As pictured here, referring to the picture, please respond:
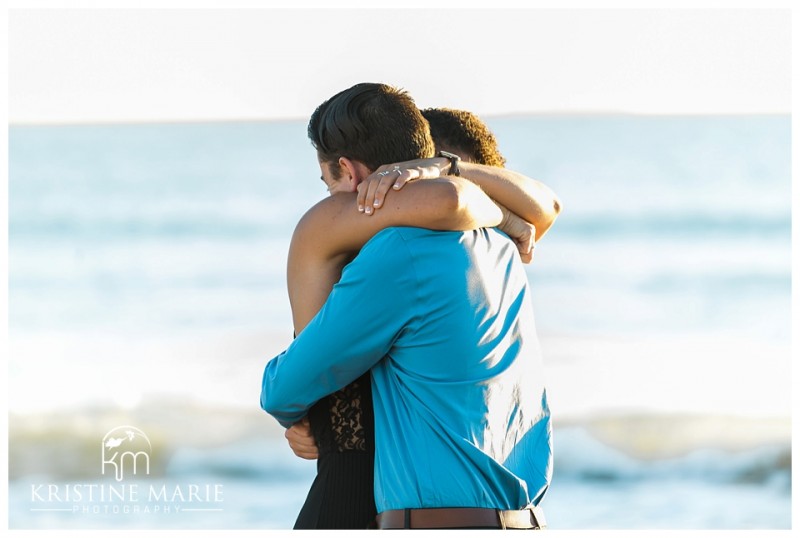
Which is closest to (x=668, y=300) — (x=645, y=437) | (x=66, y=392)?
(x=645, y=437)

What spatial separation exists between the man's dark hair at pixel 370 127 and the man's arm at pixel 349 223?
0.36ft

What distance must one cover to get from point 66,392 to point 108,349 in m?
1.32

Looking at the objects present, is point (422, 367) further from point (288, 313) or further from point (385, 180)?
point (288, 313)

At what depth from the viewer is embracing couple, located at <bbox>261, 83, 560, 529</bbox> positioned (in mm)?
1981

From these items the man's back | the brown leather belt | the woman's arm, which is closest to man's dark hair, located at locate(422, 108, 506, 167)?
the woman's arm

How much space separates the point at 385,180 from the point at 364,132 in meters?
0.18

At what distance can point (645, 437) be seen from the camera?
9.23 m

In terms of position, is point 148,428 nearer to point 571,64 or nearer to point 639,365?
point 639,365

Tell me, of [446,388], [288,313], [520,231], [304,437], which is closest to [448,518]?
[446,388]

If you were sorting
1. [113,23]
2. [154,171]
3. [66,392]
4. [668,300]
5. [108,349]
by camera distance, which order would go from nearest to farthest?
[66,392]
[108,349]
[113,23]
[668,300]
[154,171]

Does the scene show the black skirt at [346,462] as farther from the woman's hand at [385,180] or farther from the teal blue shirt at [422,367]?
the woman's hand at [385,180]

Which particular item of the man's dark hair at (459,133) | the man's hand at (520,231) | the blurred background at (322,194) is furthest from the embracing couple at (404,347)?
the blurred background at (322,194)

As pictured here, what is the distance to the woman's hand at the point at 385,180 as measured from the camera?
6.58 ft

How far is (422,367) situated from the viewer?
2010 mm
